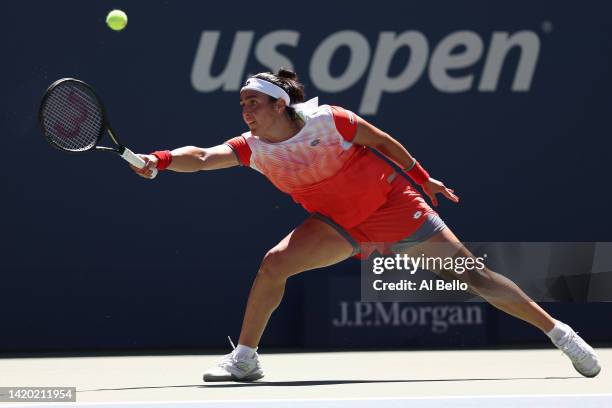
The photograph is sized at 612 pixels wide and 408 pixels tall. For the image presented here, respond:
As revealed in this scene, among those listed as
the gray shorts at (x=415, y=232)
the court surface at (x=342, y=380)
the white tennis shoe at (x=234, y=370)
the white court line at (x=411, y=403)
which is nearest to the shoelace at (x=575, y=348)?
the court surface at (x=342, y=380)

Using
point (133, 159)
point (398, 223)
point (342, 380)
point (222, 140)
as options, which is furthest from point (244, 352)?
point (222, 140)

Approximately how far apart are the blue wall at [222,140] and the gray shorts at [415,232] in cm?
191

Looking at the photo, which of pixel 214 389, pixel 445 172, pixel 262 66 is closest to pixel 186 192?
pixel 262 66

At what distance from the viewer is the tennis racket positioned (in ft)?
17.3

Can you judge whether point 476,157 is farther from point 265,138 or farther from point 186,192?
point 265,138

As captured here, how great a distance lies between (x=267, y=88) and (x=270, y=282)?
80 centimetres

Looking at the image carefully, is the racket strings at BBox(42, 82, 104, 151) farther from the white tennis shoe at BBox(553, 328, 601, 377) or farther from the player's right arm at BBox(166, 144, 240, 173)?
the white tennis shoe at BBox(553, 328, 601, 377)

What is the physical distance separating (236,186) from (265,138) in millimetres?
2199

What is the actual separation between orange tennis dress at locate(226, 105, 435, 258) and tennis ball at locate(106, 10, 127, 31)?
175cm

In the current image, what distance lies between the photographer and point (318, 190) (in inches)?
216

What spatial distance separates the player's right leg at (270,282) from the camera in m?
5.37

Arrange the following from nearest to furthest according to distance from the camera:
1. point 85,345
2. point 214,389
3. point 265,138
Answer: point 214,389
point 265,138
point 85,345

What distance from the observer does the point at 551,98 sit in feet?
25.8

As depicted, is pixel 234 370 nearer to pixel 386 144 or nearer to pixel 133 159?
pixel 133 159
